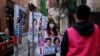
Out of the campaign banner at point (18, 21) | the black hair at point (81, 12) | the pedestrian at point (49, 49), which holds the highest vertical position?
the black hair at point (81, 12)

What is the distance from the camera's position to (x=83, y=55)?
3.89 metres

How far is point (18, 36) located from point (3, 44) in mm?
8077

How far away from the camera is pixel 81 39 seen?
3.93m

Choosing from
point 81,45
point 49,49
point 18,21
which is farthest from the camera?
point 49,49

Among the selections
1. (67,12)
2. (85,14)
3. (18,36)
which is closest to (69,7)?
(67,12)

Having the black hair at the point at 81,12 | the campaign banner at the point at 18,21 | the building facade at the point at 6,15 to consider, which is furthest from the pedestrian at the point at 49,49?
the building facade at the point at 6,15

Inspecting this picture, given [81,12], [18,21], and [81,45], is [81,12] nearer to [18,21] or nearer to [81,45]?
[81,45]

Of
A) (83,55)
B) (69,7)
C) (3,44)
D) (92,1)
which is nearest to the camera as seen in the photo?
(83,55)

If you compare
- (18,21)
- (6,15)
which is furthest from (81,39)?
(6,15)

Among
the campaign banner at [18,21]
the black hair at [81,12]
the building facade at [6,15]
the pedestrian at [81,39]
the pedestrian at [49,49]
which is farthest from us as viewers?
the building facade at [6,15]

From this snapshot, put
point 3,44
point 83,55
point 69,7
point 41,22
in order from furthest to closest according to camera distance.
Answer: point 69,7
point 3,44
point 41,22
point 83,55

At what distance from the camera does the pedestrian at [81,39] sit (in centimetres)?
390

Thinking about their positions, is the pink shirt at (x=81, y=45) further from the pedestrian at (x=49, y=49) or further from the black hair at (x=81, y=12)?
the pedestrian at (x=49, y=49)

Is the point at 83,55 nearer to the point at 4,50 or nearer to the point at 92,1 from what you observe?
the point at 92,1
